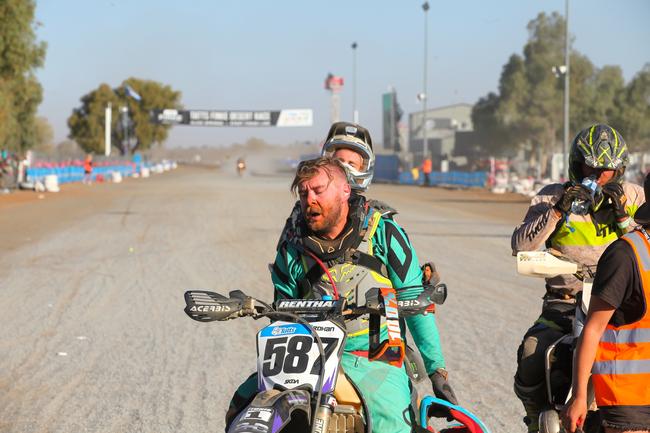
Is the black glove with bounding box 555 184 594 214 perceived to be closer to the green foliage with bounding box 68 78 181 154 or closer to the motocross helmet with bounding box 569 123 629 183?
the motocross helmet with bounding box 569 123 629 183

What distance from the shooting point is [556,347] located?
472 centimetres

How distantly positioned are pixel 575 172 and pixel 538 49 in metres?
92.2

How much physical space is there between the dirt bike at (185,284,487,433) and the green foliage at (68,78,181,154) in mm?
117503

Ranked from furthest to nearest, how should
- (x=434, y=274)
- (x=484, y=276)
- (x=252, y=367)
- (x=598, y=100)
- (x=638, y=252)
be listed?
(x=598, y=100)
(x=484, y=276)
(x=252, y=367)
(x=434, y=274)
(x=638, y=252)

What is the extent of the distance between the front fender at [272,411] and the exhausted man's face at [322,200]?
0.83 metres

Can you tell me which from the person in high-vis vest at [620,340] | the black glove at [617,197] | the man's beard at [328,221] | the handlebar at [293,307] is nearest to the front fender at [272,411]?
the handlebar at [293,307]

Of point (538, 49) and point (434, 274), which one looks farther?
point (538, 49)

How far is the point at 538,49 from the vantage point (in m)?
93.9

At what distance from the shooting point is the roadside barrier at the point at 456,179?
53.8 metres

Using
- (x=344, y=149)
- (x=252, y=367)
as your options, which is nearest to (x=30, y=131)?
(x=252, y=367)

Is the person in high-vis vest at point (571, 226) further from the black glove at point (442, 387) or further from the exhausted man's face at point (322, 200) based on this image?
the exhausted man's face at point (322, 200)

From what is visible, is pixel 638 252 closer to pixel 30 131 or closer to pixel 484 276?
pixel 484 276

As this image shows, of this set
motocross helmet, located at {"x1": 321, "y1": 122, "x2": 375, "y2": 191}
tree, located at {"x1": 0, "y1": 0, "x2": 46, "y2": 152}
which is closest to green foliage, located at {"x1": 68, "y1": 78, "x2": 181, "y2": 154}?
tree, located at {"x1": 0, "y1": 0, "x2": 46, "y2": 152}

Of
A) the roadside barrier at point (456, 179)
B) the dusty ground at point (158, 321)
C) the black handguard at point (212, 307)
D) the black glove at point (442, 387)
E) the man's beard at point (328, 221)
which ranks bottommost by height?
the roadside barrier at point (456, 179)
